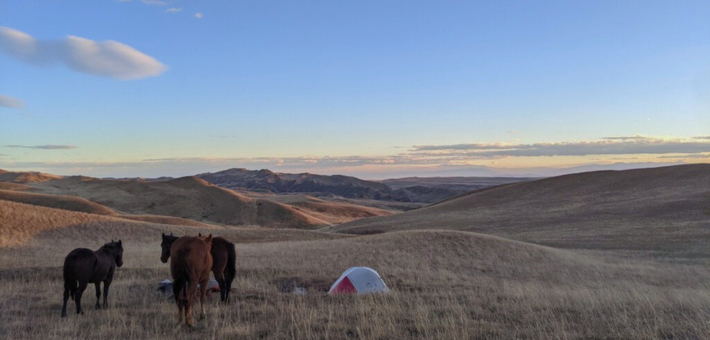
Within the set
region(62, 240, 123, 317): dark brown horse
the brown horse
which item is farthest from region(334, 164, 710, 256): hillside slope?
region(62, 240, 123, 317): dark brown horse

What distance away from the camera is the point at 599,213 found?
50.5m

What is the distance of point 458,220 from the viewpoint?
58938 mm

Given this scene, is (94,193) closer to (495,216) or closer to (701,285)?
(495,216)

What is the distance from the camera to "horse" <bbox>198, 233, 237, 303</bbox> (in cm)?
1070

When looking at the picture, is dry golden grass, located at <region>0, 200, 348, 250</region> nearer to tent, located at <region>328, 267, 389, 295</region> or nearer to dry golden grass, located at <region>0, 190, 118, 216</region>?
tent, located at <region>328, 267, 389, 295</region>

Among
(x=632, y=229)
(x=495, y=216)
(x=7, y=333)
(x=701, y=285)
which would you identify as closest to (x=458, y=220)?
(x=495, y=216)

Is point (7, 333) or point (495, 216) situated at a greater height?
point (7, 333)

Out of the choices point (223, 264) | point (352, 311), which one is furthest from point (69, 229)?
point (352, 311)

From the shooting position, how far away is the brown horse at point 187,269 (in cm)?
825

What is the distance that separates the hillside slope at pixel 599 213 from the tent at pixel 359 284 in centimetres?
2472

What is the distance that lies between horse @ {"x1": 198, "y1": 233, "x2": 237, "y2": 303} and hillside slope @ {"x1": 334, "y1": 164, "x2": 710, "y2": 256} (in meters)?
29.4

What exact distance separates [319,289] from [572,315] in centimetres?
802

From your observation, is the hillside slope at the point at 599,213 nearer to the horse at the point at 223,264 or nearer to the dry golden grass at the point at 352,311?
the dry golden grass at the point at 352,311

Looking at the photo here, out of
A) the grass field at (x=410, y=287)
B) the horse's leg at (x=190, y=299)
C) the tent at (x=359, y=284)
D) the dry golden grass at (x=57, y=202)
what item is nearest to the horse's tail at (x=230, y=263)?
the grass field at (x=410, y=287)
